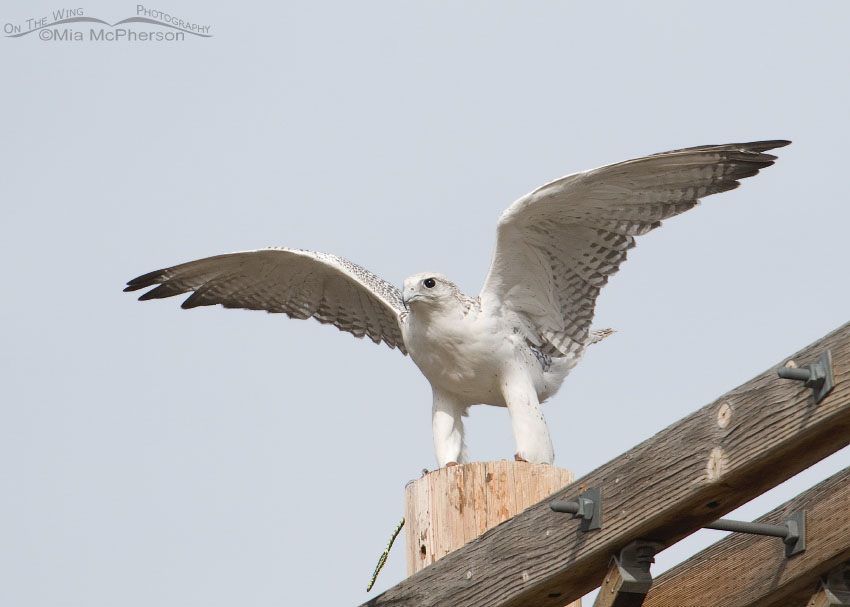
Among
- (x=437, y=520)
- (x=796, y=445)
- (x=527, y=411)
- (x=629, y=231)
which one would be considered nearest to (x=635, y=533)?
(x=796, y=445)

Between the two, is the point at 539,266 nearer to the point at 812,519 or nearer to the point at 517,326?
the point at 517,326

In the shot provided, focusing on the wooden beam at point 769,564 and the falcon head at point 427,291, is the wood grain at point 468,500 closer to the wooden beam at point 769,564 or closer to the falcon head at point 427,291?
the wooden beam at point 769,564

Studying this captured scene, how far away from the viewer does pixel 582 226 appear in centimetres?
577

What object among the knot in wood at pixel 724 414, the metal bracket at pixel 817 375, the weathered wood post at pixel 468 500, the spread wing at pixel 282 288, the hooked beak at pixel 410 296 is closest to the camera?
the metal bracket at pixel 817 375

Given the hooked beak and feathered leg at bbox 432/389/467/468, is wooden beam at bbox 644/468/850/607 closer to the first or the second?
feathered leg at bbox 432/389/467/468

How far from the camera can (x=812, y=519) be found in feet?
10.5

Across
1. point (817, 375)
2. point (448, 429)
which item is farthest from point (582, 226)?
point (817, 375)

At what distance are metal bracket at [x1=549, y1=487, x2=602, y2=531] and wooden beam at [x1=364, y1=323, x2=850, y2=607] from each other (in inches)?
0.7

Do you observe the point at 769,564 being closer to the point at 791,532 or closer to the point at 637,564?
the point at 791,532

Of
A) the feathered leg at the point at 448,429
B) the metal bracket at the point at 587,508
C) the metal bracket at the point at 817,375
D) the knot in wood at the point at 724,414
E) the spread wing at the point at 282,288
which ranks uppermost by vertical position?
the spread wing at the point at 282,288

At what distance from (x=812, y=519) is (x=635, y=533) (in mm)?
605

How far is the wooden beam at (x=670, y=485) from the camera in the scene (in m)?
2.59

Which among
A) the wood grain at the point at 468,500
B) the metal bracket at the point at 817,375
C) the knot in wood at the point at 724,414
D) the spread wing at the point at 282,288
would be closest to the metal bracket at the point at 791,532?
the knot in wood at the point at 724,414

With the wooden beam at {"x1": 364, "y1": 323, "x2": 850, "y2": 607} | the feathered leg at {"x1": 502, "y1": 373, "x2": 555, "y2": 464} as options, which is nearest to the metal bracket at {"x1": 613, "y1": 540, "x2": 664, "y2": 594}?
the wooden beam at {"x1": 364, "y1": 323, "x2": 850, "y2": 607}
